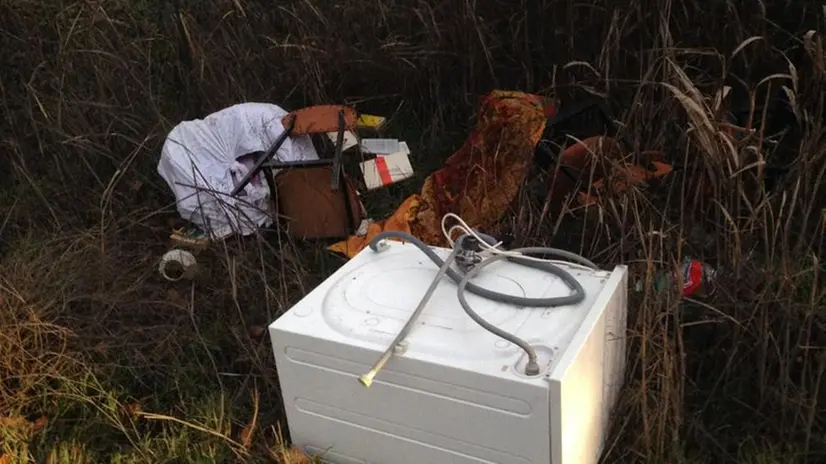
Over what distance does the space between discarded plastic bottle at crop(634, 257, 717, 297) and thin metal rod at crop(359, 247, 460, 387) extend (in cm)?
67

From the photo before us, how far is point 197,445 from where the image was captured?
2260 millimetres

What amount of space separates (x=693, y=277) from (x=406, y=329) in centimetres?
108

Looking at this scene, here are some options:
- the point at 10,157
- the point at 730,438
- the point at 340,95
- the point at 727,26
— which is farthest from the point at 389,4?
the point at 730,438

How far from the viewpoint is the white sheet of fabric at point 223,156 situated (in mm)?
3344

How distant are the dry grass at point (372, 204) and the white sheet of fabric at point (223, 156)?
180 millimetres

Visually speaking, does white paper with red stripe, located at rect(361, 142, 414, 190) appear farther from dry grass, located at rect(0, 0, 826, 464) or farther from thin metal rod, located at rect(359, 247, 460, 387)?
thin metal rod, located at rect(359, 247, 460, 387)

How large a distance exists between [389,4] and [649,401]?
8.40ft

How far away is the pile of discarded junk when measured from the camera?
10.2 ft

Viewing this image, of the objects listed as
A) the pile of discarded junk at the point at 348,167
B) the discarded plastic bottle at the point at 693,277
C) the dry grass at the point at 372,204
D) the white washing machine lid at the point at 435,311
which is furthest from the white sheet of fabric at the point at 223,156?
the discarded plastic bottle at the point at 693,277

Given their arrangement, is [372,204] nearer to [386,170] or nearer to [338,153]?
[386,170]

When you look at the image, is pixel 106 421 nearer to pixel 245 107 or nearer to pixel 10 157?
pixel 245 107

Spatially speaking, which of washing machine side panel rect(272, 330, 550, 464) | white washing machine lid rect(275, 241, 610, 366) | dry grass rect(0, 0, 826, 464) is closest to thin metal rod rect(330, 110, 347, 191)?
dry grass rect(0, 0, 826, 464)

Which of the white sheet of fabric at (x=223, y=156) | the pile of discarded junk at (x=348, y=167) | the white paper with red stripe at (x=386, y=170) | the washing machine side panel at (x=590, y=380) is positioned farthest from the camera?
the white paper with red stripe at (x=386, y=170)

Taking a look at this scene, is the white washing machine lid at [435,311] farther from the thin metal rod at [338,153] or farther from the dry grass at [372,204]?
the thin metal rod at [338,153]
